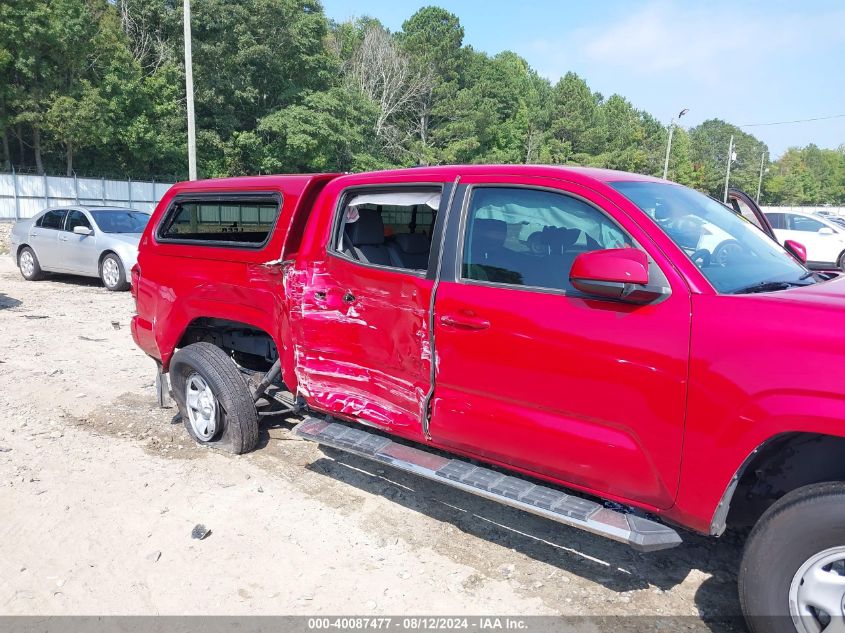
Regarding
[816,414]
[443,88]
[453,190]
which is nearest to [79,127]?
[443,88]

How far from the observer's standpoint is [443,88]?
51.8 metres

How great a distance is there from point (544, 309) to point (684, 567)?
1.66 metres

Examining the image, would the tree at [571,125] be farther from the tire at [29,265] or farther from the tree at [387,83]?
the tire at [29,265]

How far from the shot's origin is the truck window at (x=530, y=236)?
3074 millimetres

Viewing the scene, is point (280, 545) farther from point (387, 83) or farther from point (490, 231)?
point (387, 83)

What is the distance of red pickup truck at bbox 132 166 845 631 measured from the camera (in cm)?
243

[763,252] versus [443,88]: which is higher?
[443,88]

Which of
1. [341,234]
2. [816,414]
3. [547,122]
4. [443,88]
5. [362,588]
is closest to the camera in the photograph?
[816,414]

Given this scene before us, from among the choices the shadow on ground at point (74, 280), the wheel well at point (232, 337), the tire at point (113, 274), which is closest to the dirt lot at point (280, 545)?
the wheel well at point (232, 337)

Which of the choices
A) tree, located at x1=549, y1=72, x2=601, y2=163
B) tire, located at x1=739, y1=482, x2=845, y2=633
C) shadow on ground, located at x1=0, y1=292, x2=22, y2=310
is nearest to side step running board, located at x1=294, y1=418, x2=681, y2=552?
tire, located at x1=739, y1=482, x2=845, y2=633

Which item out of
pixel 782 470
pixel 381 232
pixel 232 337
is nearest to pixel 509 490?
pixel 782 470

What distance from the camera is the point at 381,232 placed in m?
4.15

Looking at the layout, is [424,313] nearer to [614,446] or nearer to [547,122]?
[614,446]

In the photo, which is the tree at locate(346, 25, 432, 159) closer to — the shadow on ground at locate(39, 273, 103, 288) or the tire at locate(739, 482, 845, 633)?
the shadow on ground at locate(39, 273, 103, 288)
